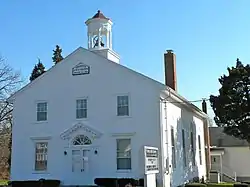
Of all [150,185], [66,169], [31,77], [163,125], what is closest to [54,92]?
[66,169]

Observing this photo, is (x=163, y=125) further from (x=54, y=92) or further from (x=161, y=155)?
(x=54, y=92)

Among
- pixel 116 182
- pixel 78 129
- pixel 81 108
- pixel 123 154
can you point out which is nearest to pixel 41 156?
pixel 78 129

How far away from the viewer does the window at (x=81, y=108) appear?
93.4 feet

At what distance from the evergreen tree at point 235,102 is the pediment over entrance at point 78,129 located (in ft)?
32.9

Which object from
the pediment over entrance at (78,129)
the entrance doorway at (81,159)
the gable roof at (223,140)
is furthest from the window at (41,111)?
the gable roof at (223,140)

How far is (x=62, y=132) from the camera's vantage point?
94.1 feet

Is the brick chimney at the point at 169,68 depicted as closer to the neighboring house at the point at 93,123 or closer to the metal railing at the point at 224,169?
the neighboring house at the point at 93,123

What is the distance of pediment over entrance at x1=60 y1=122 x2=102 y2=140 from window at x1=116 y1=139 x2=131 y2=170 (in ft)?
5.24

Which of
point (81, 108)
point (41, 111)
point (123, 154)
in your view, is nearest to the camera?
point (123, 154)

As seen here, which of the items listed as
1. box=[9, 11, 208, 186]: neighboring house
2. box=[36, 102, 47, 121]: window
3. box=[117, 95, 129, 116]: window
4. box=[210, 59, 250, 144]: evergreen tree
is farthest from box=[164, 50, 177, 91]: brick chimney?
box=[36, 102, 47, 121]: window

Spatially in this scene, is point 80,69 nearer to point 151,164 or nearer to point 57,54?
point 151,164

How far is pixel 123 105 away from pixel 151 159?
193 inches

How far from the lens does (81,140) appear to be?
92.8 feet

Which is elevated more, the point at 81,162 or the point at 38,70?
the point at 38,70
